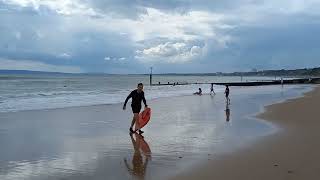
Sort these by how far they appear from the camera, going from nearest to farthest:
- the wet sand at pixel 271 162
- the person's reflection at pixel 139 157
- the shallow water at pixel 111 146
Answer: the wet sand at pixel 271 162 → the person's reflection at pixel 139 157 → the shallow water at pixel 111 146

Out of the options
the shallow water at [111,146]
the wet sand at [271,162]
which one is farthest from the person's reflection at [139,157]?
the wet sand at [271,162]

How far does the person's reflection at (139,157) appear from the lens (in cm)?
844

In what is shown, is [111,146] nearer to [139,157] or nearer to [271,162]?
[139,157]

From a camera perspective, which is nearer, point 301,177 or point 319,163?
point 301,177

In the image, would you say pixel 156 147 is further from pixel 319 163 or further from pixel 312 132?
pixel 312 132

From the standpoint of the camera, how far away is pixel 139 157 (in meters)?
9.97

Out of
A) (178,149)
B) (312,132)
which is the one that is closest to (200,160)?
(178,149)

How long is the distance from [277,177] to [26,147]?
6.80 metres

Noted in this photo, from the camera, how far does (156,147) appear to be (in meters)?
11.3

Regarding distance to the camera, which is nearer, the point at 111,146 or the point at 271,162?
the point at 271,162

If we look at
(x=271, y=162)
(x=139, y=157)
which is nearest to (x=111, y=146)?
(x=139, y=157)

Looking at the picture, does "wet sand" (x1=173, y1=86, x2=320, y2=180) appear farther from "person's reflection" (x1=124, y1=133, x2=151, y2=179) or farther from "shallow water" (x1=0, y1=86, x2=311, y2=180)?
"person's reflection" (x1=124, y1=133, x2=151, y2=179)

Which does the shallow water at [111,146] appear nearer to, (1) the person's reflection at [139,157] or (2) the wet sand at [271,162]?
(1) the person's reflection at [139,157]

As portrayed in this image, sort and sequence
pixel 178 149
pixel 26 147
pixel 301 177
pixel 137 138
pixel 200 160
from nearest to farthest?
pixel 301 177 → pixel 200 160 → pixel 178 149 → pixel 26 147 → pixel 137 138
